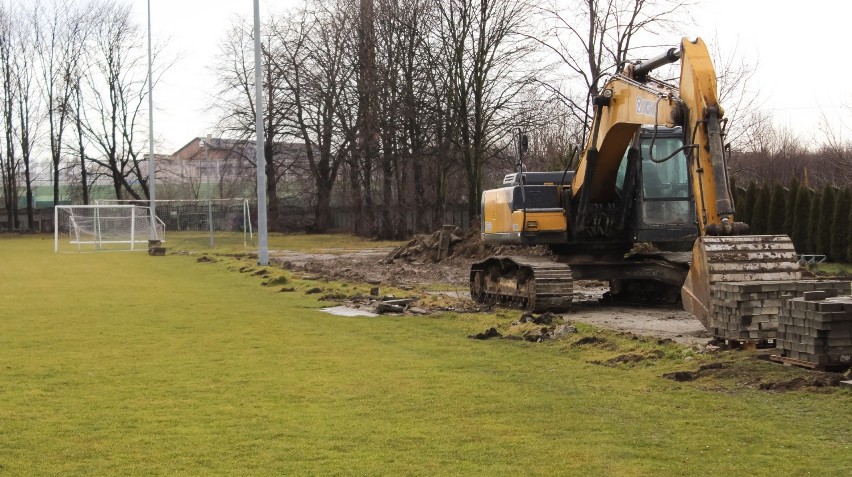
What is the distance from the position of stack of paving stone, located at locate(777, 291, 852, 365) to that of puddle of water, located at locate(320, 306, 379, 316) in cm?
901

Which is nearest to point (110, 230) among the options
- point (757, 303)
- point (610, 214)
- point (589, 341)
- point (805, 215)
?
point (805, 215)

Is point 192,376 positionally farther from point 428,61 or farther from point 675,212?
point 428,61

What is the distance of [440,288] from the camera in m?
A: 24.0

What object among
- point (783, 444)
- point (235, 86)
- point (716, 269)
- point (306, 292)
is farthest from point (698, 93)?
point (235, 86)

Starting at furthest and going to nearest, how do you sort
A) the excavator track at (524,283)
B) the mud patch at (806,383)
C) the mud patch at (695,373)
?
the excavator track at (524,283)
the mud patch at (695,373)
the mud patch at (806,383)

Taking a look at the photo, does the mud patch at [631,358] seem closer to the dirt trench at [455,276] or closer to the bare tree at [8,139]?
the dirt trench at [455,276]

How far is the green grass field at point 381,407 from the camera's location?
7.02 meters

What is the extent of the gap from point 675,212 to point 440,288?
7.69 metres

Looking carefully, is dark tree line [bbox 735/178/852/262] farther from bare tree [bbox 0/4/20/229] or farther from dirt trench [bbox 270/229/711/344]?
bare tree [bbox 0/4/20/229]

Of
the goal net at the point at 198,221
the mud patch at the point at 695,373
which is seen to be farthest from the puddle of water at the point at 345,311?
the goal net at the point at 198,221

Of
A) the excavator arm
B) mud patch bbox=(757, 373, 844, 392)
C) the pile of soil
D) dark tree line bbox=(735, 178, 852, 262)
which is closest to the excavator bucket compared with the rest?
the excavator arm

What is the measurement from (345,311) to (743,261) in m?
8.59

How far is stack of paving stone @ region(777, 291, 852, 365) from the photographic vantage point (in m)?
9.45

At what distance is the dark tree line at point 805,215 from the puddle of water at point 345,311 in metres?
15.8
